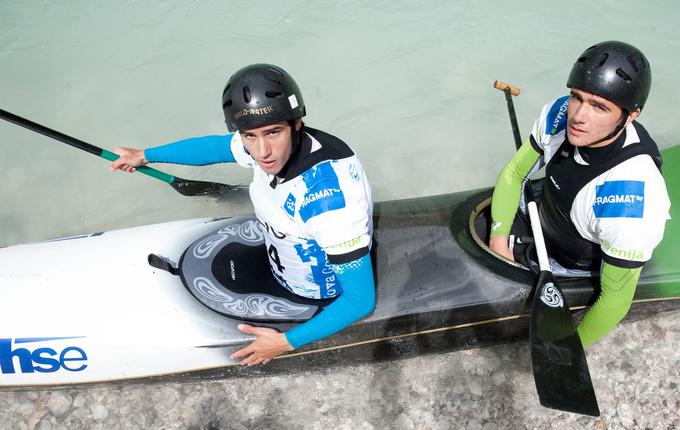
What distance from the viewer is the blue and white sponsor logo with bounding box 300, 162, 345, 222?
6.68ft

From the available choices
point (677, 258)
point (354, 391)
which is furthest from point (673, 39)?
point (354, 391)

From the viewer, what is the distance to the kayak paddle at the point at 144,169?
3.07 meters

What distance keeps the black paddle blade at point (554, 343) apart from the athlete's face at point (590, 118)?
0.68 m

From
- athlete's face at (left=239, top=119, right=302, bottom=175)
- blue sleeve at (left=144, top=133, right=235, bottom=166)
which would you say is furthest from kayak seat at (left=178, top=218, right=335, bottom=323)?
athlete's face at (left=239, top=119, right=302, bottom=175)

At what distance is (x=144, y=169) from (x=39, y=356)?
1024mm

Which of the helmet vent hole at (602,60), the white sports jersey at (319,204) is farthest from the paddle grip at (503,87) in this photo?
the white sports jersey at (319,204)

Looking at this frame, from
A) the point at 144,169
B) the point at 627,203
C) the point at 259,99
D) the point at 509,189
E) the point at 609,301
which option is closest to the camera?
the point at 259,99

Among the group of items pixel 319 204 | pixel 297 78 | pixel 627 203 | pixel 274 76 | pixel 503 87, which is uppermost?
pixel 274 76

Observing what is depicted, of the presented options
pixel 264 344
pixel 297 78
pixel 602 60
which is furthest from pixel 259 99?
pixel 297 78

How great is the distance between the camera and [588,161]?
2377 mm

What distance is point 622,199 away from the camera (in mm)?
2211

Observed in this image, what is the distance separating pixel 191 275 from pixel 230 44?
390 cm

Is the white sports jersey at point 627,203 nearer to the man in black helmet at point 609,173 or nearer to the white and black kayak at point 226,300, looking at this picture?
the man in black helmet at point 609,173

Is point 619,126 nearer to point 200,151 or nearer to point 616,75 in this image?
point 616,75
